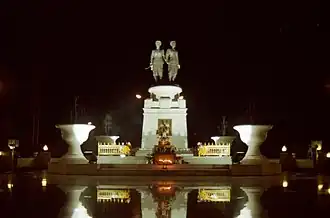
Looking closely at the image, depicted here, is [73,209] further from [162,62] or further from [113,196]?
[162,62]

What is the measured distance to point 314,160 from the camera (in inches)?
1115

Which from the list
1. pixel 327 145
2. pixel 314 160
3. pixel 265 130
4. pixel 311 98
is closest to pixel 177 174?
pixel 265 130

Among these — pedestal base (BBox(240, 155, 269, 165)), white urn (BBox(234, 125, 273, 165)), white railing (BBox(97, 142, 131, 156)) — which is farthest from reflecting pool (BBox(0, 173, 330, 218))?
white railing (BBox(97, 142, 131, 156))

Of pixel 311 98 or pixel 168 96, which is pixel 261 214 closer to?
pixel 168 96

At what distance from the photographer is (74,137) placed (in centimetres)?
2389

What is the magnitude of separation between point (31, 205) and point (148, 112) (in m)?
19.5

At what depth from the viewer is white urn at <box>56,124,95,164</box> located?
23.7 m

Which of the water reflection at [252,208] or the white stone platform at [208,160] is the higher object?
the white stone platform at [208,160]

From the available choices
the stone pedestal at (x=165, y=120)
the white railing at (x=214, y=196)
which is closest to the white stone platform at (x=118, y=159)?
the stone pedestal at (x=165, y=120)

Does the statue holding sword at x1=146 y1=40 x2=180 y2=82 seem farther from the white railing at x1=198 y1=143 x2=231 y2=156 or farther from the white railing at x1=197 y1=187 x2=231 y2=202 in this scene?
the white railing at x1=197 y1=187 x2=231 y2=202

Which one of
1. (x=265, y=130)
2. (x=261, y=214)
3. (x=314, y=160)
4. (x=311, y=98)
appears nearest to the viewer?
(x=261, y=214)

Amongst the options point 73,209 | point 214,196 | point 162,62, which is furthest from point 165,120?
point 73,209

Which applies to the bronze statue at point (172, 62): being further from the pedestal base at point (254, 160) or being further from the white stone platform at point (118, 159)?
the pedestal base at point (254, 160)

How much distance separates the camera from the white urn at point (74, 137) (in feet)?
77.8
